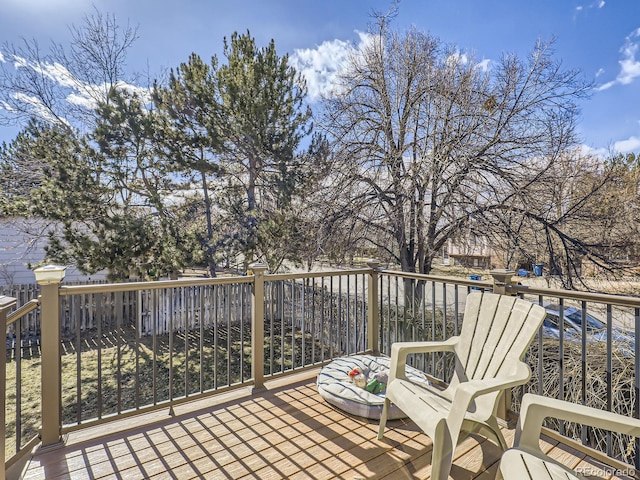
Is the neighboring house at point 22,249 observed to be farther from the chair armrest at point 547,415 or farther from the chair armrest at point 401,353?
the chair armrest at point 547,415

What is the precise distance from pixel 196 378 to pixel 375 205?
497 centimetres

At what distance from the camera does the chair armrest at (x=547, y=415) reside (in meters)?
1.36

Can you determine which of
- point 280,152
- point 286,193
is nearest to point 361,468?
point 286,193

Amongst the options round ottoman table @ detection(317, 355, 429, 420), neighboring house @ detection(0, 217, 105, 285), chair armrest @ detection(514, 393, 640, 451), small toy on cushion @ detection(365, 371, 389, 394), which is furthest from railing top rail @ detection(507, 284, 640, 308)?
neighboring house @ detection(0, 217, 105, 285)

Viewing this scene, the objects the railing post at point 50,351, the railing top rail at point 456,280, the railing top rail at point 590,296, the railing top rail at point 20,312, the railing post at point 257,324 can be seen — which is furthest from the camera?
the railing post at point 257,324

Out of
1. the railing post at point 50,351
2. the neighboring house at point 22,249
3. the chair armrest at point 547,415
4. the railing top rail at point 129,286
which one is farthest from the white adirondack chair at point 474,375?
the neighboring house at point 22,249

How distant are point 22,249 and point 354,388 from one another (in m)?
10.1

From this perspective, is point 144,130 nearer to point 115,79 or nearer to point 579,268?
point 115,79

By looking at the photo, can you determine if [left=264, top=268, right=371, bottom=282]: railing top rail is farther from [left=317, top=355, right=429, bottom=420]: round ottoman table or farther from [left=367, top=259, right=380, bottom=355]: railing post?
[left=317, top=355, right=429, bottom=420]: round ottoman table

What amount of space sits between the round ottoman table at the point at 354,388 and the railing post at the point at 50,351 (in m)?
1.97

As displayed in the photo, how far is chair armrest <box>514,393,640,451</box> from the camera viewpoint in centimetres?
136

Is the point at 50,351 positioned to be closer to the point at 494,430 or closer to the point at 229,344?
the point at 229,344

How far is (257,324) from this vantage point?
304 cm

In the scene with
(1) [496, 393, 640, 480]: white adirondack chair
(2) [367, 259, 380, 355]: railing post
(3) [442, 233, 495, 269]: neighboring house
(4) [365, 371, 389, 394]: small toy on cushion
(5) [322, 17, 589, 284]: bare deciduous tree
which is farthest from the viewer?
(3) [442, 233, 495, 269]: neighboring house
